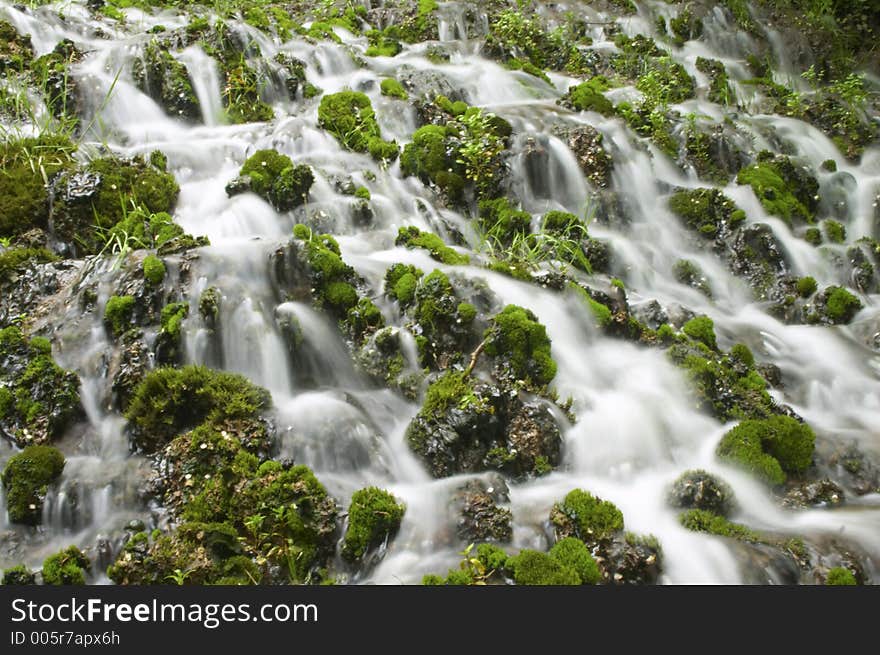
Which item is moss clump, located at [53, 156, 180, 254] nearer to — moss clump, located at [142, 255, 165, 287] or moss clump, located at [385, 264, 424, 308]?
moss clump, located at [142, 255, 165, 287]

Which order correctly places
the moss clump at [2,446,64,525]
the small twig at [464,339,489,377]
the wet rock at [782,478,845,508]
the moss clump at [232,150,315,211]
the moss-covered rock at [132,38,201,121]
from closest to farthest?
the moss clump at [2,446,64,525]
the wet rock at [782,478,845,508]
the small twig at [464,339,489,377]
the moss clump at [232,150,315,211]
the moss-covered rock at [132,38,201,121]

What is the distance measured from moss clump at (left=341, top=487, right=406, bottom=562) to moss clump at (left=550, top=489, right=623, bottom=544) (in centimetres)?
121

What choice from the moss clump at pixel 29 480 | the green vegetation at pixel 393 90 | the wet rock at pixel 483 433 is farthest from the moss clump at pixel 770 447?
the green vegetation at pixel 393 90

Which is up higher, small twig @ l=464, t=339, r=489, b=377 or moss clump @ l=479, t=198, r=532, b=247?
small twig @ l=464, t=339, r=489, b=377

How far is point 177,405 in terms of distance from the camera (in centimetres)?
559

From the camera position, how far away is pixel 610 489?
223 inches

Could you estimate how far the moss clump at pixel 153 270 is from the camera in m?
6.62

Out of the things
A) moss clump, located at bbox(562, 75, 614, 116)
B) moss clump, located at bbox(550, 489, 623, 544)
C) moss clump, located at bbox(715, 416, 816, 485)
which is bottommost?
moss clump, located at bbox(715, 416, 816, 485)

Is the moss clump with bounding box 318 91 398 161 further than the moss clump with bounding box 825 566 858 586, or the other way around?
the moss clump with bounding box 318 91 398 161

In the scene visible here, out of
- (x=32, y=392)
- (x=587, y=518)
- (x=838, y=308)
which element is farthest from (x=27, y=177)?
(x=838, y=308)

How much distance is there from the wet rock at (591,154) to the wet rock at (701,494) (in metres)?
6.33

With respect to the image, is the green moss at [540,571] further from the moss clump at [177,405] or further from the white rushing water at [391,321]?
the moss clump at [177,405]

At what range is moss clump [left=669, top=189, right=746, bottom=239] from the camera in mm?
10578

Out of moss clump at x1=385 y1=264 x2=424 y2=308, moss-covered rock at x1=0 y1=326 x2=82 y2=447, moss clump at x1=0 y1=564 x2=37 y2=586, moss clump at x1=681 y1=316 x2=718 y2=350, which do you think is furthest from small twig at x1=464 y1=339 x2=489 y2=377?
moss clump at x1=0 y1=564 x2=37 y2=586
